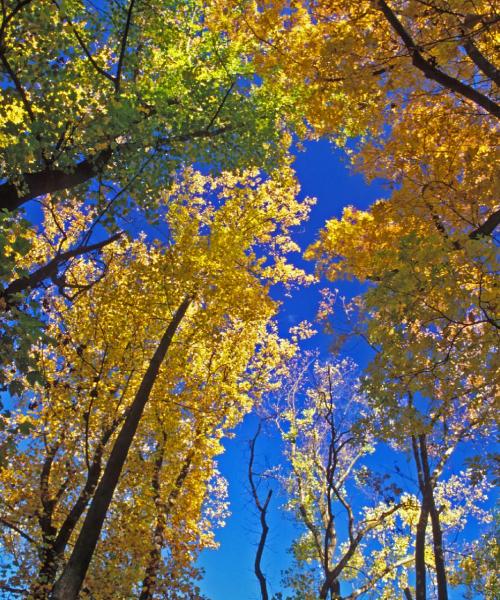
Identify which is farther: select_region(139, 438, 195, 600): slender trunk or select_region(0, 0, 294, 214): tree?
select_region(139, 438, 195, 600): slender trunk

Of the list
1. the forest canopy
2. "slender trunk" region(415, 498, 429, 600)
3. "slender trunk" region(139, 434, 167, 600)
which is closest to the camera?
the forest canopy

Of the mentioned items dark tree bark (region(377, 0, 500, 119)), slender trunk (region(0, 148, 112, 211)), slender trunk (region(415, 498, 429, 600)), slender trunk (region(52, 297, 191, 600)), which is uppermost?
dark tree bark (region(377, 0, 500, 119))

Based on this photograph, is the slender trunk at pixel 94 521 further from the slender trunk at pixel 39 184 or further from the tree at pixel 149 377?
the slender trunk at pixel 39 184

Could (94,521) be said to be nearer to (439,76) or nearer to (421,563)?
(421,563)

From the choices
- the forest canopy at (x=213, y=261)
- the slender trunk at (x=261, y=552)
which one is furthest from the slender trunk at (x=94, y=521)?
the slender trunk at (x=261, y=552)

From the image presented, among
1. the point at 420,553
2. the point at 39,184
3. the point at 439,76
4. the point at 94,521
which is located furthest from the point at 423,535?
the point at 39,184

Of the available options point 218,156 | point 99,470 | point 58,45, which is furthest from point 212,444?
point 58,45

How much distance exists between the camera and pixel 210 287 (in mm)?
9367

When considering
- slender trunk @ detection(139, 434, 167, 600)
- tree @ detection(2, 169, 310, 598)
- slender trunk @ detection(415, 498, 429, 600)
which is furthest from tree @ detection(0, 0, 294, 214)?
slender trunk @ detection(415, 498, 429, 600)

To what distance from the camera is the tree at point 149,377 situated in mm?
9328

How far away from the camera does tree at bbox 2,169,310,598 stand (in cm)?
933

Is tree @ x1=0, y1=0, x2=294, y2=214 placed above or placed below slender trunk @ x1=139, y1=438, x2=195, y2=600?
above

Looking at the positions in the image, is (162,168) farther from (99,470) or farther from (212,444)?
(212,444)

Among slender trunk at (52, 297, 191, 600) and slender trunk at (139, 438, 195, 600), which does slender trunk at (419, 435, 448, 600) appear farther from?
slender trunk at (52, 297, 191, 600)
